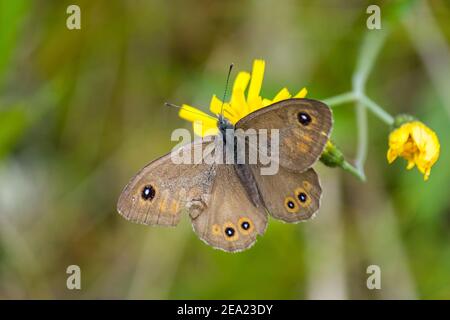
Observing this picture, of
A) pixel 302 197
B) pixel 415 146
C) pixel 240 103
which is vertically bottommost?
pixel 302 197

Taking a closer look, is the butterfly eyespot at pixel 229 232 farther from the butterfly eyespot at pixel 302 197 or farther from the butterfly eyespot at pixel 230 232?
the butterfly eyespot at pixel 302 197

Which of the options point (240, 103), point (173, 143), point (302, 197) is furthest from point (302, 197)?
point (173, 143)

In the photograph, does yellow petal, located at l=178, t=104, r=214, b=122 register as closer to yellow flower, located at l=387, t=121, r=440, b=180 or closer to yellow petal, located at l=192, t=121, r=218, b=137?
yellow petal, located at l=192, t=121, r=218, b=137

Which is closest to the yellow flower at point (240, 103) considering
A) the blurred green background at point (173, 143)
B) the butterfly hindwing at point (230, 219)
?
the butterfly hindwing at point (230, 219)

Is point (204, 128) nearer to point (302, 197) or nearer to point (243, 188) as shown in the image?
point (243, 188)

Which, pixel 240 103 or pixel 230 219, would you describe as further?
pixel 240 103
